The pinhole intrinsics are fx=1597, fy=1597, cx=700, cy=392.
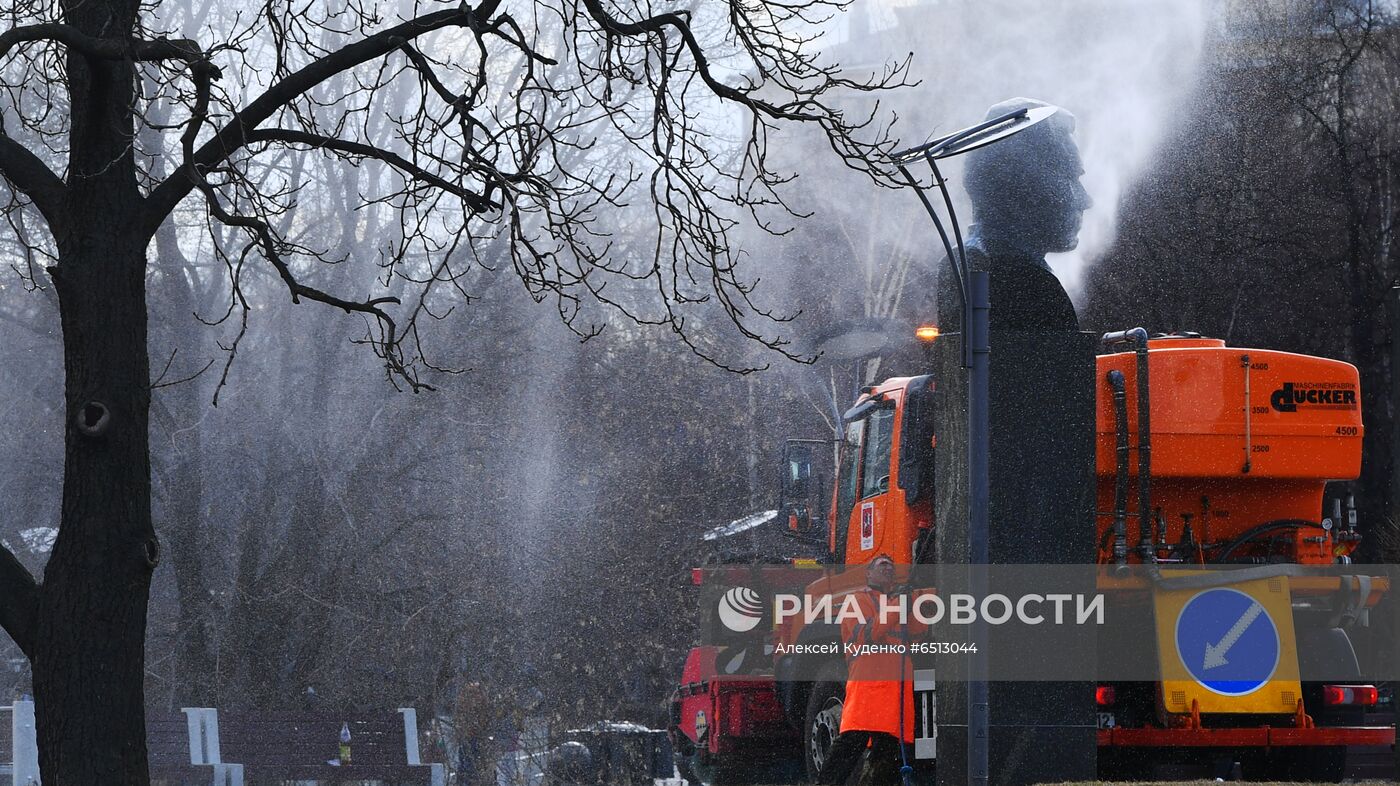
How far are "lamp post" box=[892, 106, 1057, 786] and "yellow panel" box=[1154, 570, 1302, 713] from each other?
1.16m

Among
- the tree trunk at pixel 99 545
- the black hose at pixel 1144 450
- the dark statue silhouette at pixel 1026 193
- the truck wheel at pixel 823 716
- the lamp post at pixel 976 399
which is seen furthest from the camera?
the truck wheel at pixel 823 716

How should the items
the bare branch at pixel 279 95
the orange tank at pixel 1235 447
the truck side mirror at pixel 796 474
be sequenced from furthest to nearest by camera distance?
1. the truck side mirror at pixel 796 474
2. the orange tank at pixel 1235 447
3. the bare branch at pixel 279 95

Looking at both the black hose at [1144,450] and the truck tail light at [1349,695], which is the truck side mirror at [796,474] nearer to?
the black hose at [1144,450]

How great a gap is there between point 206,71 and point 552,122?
12712 mm

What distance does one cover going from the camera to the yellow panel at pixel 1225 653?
8.93 metres

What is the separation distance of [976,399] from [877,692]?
1927 millimetres

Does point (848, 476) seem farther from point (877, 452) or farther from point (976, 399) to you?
point (976, 399)

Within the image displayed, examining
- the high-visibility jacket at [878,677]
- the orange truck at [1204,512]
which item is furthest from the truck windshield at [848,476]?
the high-visibility jacket at [878,677]

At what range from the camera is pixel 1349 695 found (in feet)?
30.5

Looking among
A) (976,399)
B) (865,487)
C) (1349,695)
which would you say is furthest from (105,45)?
(1349,695)

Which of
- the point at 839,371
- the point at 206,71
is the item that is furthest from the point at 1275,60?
the point at 206,71

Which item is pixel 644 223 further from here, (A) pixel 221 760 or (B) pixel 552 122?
(A) pixel 221 760

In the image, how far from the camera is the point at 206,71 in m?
5.88

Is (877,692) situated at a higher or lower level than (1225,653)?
lower
